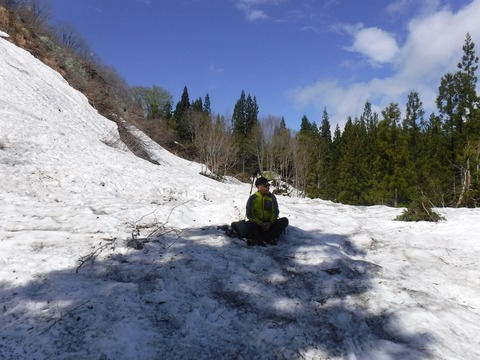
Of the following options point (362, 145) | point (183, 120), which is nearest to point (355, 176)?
point (362, 145)

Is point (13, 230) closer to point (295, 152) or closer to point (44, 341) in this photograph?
point (44, 341)

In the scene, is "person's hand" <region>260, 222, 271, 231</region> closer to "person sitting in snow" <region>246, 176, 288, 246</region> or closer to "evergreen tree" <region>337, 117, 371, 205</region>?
"person sitting in snow" <region>246, 176, 288, 246</region>

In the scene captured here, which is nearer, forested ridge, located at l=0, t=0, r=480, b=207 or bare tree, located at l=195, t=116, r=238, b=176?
forested ridge, located at l=0, t=0, r=480, b=207

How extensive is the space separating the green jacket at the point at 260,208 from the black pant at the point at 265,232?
0.40ft

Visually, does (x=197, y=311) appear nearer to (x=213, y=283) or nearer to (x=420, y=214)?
(x=213, y=283)

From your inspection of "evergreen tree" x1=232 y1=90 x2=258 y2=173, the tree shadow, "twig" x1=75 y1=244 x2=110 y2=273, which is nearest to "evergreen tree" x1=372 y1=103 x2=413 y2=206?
the tree shadow

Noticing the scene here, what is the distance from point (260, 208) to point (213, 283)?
2.37m

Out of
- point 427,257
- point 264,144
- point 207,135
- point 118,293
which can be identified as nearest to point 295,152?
point 264,144

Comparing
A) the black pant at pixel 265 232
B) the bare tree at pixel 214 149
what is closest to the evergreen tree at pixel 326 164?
the bare tree at pixel 214 149

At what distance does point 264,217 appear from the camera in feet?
23.0

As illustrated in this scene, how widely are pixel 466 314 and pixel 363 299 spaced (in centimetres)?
132

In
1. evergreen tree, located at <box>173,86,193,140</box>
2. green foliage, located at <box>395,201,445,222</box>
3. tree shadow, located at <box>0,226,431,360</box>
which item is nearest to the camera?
tree shadow, located at <box>0,226,431,360</box>

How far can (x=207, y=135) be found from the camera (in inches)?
1606

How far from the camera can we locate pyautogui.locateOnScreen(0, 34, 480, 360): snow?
3.63 metres
